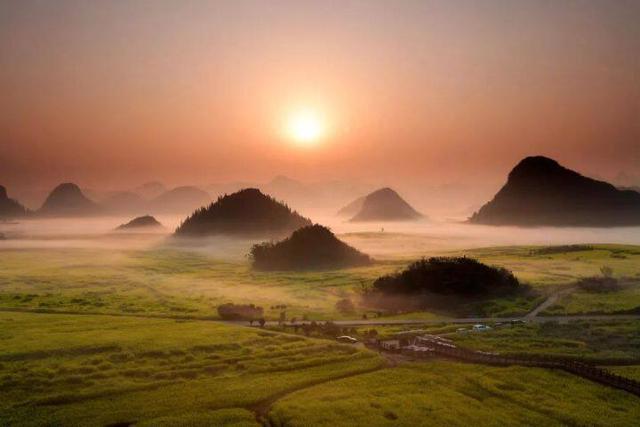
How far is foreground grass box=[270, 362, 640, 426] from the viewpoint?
195ft

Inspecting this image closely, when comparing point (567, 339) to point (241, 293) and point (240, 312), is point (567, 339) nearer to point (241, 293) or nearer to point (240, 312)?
point (240, 312)

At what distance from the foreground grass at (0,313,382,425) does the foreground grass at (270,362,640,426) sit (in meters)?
5.39

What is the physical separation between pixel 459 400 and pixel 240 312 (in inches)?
2525

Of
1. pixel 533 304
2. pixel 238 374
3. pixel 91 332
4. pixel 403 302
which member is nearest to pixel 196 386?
pixel 238 374

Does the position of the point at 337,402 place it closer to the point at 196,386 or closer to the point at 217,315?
the point at 196,386

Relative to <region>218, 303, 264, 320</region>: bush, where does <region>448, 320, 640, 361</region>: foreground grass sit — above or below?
below

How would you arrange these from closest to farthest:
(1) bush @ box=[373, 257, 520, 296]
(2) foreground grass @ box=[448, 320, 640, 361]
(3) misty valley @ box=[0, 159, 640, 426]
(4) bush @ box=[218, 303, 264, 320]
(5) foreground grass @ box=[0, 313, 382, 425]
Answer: (5) foreground grass @ box=[0, 313, 382, 425] → (3) misty valley @ box=[0, 159, 640, 426] → (2) foreground grass @ box=[448, 320, 640, 361] → (4) bush @ box=[218, 303, 264, 320] → (1) bush @ box=[373, 257, 520, 296]

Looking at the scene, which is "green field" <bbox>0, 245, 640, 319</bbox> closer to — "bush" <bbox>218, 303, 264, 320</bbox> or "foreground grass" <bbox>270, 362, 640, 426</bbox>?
"bush" <bbox>218, 303, 264, 320</bbox>

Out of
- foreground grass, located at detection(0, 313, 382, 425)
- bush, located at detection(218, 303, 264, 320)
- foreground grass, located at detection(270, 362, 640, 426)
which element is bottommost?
foreground grass, located at detection(270, 362, 640, 426)

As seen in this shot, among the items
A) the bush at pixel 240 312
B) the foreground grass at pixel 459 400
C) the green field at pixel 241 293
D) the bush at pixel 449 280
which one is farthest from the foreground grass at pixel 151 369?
the bush at pixel 449 280

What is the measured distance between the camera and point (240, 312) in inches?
4646

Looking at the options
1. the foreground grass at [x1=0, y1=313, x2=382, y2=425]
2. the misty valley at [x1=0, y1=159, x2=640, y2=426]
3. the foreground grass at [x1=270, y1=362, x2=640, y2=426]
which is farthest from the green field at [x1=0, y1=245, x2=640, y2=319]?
the foreground grass at [x1=270, y1=362, x2=640, y2=426]

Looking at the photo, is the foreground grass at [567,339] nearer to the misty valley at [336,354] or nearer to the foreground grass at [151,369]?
the misty valley at [336,354]

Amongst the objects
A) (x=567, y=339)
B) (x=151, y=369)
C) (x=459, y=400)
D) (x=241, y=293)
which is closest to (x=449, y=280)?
(x=567, y=339)
